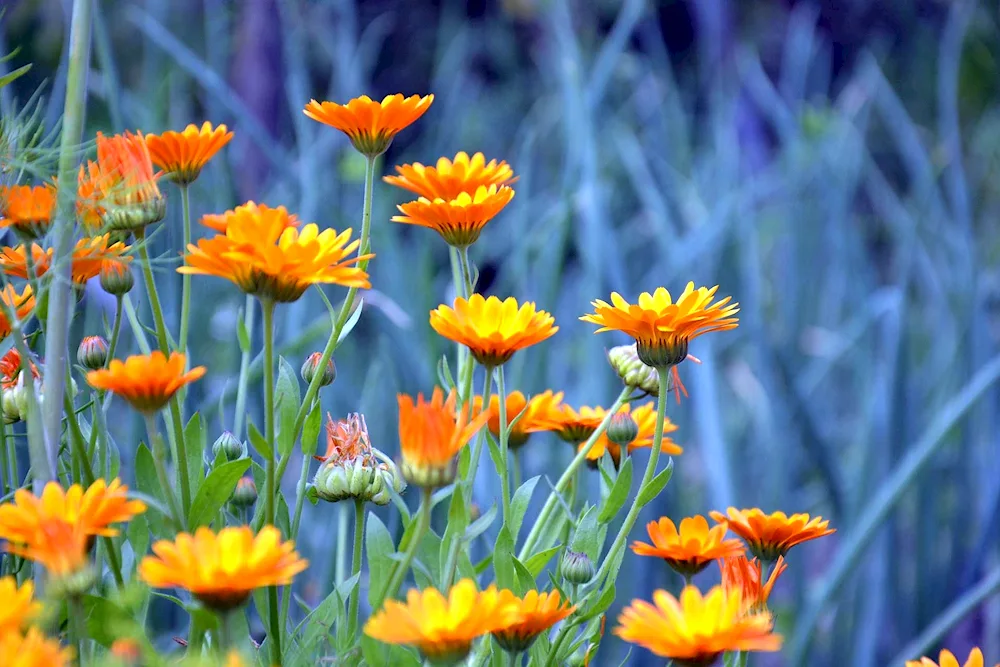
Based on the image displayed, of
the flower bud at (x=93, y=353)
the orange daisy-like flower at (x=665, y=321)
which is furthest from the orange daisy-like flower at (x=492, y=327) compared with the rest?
the flower bud at (x=93, y=353)

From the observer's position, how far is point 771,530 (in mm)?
364

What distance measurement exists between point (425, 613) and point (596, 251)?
2.33ft

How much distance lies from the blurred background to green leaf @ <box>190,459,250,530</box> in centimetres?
21

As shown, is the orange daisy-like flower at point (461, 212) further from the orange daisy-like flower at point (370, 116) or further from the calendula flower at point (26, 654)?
the calendula flower at point (26, 654)

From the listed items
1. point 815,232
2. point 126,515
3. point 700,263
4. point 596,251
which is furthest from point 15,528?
point 815,232

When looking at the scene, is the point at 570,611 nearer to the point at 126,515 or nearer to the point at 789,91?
the point at 126,515

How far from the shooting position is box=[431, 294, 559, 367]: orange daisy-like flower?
13.3 inches

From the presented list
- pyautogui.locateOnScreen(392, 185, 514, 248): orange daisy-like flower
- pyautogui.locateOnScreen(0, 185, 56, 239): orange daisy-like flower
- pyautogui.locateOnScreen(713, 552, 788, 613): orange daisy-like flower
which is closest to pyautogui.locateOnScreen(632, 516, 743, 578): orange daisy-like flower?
pyautogui.locateOnScreen(713, 552, 788, 613): orange daisy-like flower

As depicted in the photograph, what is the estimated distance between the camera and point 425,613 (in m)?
0.27

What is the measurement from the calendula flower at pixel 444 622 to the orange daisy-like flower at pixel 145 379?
9 centimetres

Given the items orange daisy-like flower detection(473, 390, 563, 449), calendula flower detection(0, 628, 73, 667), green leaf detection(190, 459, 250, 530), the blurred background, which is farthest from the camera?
the blurred background

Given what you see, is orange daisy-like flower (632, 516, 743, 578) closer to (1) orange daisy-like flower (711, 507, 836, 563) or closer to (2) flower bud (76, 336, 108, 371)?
(1) orange daisy-like flower (711, 507, 836, 563)

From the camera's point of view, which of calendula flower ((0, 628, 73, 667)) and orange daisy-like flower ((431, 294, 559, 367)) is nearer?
calendula flower ((0, 628, 73, 667))

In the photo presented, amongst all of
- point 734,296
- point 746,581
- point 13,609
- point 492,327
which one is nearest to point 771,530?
point 746,581
